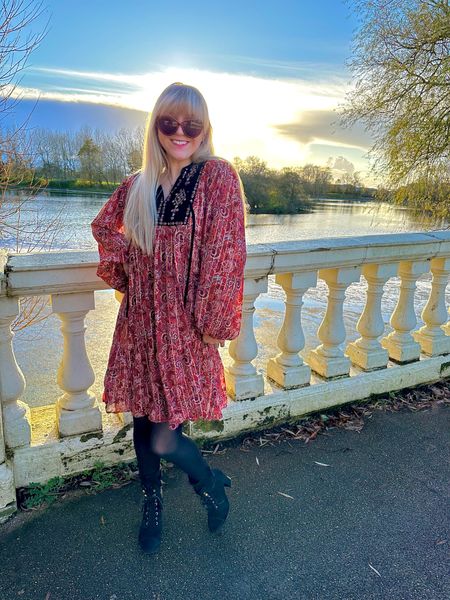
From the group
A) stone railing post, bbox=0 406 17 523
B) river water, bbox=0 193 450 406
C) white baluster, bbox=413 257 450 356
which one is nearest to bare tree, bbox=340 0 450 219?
river water, bbox=0 193 450 406

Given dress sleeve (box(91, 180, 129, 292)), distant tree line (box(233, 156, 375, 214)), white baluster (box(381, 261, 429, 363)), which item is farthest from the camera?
distant tree line (box(233, 156, 375, 214))

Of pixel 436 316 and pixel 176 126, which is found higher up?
pixel 176 126

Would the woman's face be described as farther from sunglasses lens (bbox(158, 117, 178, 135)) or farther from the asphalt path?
the asphalt path

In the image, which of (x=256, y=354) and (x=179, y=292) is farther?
(x=256, y=354)

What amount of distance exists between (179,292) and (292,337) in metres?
1.12

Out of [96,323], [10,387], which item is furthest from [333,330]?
[96,323]

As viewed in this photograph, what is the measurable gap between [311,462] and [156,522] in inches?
35.3

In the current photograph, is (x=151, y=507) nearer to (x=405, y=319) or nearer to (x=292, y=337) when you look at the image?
(x=292, y=337)

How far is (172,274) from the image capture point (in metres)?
1.53

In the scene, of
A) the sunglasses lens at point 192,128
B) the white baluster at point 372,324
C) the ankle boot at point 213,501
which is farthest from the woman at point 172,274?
the white baluster at point 372,324

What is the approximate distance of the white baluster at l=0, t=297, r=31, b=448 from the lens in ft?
5.75

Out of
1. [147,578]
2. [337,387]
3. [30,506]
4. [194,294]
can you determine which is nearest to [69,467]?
[30,506]

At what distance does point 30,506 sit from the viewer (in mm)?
1845

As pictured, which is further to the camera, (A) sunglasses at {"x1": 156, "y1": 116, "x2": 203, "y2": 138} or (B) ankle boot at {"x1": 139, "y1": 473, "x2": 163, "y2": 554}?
(B) ankle boot at {"x1": 139, "y1": 473, "x2": 163, "y2": 554}
